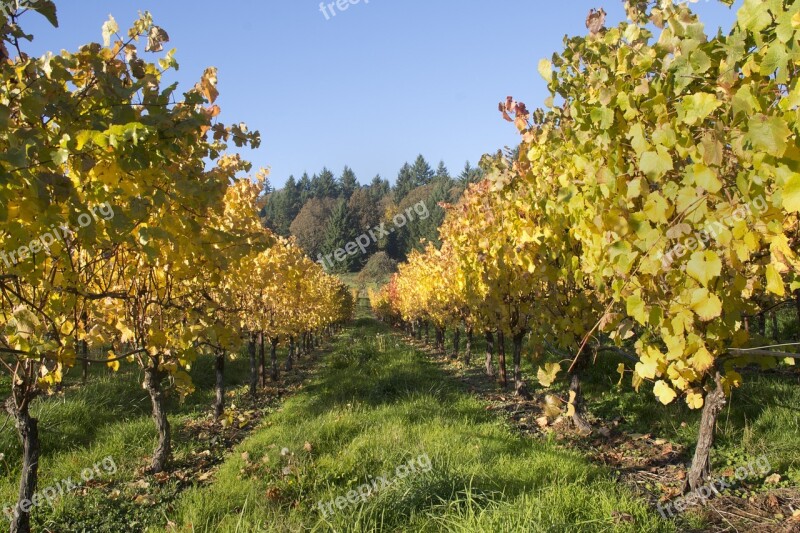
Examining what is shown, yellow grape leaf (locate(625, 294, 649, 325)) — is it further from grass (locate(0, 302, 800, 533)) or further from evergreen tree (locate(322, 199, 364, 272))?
evergreen tree (locate(322, 199, 364, 272))

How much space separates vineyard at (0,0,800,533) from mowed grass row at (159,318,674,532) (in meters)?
0.04

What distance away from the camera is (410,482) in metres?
4.07

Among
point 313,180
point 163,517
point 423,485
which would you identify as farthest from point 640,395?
point 313,180

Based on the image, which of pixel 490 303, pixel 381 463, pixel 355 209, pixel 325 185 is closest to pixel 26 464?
pixel 381 463

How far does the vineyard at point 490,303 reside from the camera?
1.92m

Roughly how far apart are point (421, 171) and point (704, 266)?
139m

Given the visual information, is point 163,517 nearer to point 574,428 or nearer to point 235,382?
point 574,428

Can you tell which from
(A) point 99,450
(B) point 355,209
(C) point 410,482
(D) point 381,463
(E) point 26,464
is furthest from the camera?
(B) point 355,209

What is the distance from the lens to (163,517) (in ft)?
15.0

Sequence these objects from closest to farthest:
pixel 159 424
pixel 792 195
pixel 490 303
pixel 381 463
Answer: pixel 792 195 < pixel 381 463 < pixel 159 424 < pixel 490 303

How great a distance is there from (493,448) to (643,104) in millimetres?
4089

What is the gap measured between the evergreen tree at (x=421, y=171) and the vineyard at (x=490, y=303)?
424 ft

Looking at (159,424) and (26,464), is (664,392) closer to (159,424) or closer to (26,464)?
(26,464)

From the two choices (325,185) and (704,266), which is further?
(325,185)
